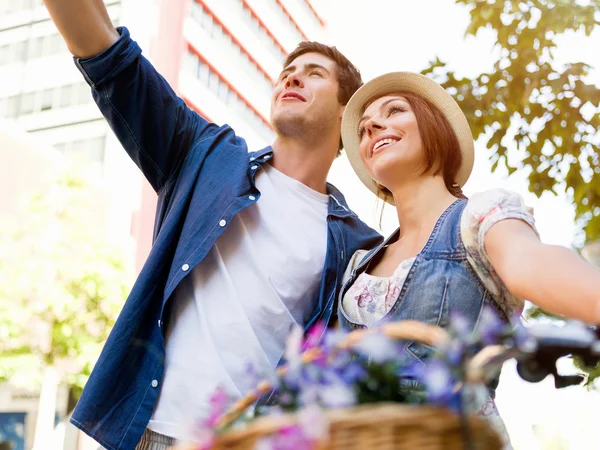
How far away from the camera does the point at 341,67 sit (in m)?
3.13

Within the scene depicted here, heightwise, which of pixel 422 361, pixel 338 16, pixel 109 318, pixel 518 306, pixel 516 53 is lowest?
pixel 422 361

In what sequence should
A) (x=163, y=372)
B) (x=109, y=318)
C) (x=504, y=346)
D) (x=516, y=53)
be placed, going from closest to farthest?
1. (x=504, y=346)
2. (x=163, y=372)
3. (x=516, y=53)
4. (x=109, y=318)

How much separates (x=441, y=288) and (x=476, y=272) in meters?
0.10

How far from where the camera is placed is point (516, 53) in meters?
3.93

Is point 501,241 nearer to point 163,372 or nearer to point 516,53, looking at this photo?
point 163,372

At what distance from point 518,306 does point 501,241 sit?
0.85 feet

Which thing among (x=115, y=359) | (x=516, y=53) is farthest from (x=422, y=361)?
(x=516, y=53)

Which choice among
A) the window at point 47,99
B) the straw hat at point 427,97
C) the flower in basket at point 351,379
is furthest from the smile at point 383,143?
the window at point 47,99

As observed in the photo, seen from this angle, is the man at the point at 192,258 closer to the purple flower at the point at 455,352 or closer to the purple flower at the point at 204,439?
the purple flower at the point at 204,439

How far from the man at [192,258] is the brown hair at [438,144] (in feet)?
1.60

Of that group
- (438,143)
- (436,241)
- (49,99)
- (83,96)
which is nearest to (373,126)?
(438,143)

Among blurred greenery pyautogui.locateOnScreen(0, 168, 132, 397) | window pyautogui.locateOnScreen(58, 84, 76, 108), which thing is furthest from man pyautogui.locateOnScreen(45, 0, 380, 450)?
window pyautogui.locateOnScreen(58, 84, 76, 108)

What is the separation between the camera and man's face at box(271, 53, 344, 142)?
288 cm

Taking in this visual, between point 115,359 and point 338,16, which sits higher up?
point 338,16
